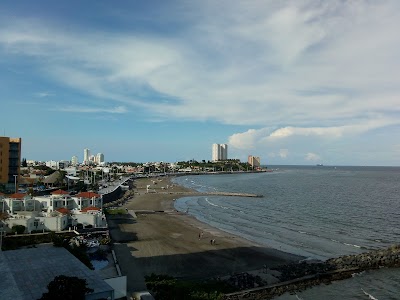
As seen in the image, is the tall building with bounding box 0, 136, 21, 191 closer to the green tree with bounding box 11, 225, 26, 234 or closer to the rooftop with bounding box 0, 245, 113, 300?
the green tree with bounding box 11, 225, 26, 234

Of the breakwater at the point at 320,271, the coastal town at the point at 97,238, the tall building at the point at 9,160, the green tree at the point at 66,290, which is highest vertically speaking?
the tall building at the point at 9,160

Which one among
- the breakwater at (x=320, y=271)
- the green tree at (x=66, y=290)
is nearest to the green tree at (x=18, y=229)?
the breakwater at (x=320, y=271)

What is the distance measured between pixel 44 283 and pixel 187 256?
21.0 metres

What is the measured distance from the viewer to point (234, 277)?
31312mm

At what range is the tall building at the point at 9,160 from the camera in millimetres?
70125

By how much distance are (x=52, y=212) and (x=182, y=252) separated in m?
15.6

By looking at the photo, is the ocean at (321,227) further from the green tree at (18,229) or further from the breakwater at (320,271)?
the green tree at (18,229)

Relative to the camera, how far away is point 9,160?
71938mm

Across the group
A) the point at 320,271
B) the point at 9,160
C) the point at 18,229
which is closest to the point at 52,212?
the point at 18,229

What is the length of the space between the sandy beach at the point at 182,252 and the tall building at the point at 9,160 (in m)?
27.6

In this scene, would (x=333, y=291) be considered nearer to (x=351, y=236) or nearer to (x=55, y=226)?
(x=351, y=236)

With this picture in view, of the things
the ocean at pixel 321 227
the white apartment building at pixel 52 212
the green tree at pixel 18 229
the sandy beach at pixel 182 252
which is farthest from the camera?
the white apartment building at pixel 52 212

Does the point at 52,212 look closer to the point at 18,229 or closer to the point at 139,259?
the point at 18,229

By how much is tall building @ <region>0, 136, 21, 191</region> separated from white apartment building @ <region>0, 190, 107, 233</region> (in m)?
24.4
